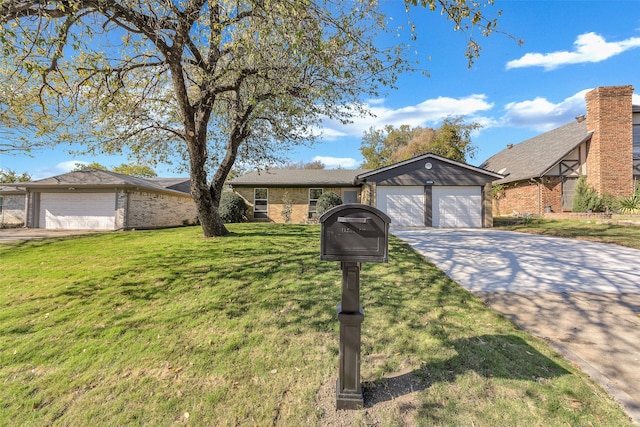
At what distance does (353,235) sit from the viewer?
2.24 m

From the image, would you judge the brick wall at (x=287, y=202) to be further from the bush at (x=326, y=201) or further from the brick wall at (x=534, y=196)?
the brick wall at (x=534, y=196)

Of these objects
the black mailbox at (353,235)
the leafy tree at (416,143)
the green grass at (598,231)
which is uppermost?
the leafy tree at (416,143)

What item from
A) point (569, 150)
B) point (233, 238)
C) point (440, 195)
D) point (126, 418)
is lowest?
point (126, 418)

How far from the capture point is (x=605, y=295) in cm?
466

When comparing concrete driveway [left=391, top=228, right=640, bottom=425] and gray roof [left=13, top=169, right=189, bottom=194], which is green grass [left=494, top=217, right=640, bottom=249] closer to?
concrete driveway [left=391, top=228, right=640, bottom=425]

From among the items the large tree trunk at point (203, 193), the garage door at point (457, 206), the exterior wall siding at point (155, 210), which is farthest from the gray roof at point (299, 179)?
the large tree trunk at point (203, 193)

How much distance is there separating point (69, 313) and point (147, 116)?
678 centimetres

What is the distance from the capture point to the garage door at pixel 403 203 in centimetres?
1530

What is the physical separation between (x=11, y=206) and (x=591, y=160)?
→ 36994 millimetres

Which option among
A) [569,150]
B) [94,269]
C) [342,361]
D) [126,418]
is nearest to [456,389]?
[342,361]

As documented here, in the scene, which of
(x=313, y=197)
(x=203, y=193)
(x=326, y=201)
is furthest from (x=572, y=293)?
(x=313, y=197)

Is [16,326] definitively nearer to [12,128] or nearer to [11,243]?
[12,128]

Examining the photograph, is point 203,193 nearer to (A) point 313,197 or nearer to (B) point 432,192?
(A) point 313,197

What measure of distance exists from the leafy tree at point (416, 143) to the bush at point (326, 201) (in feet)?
29.3
